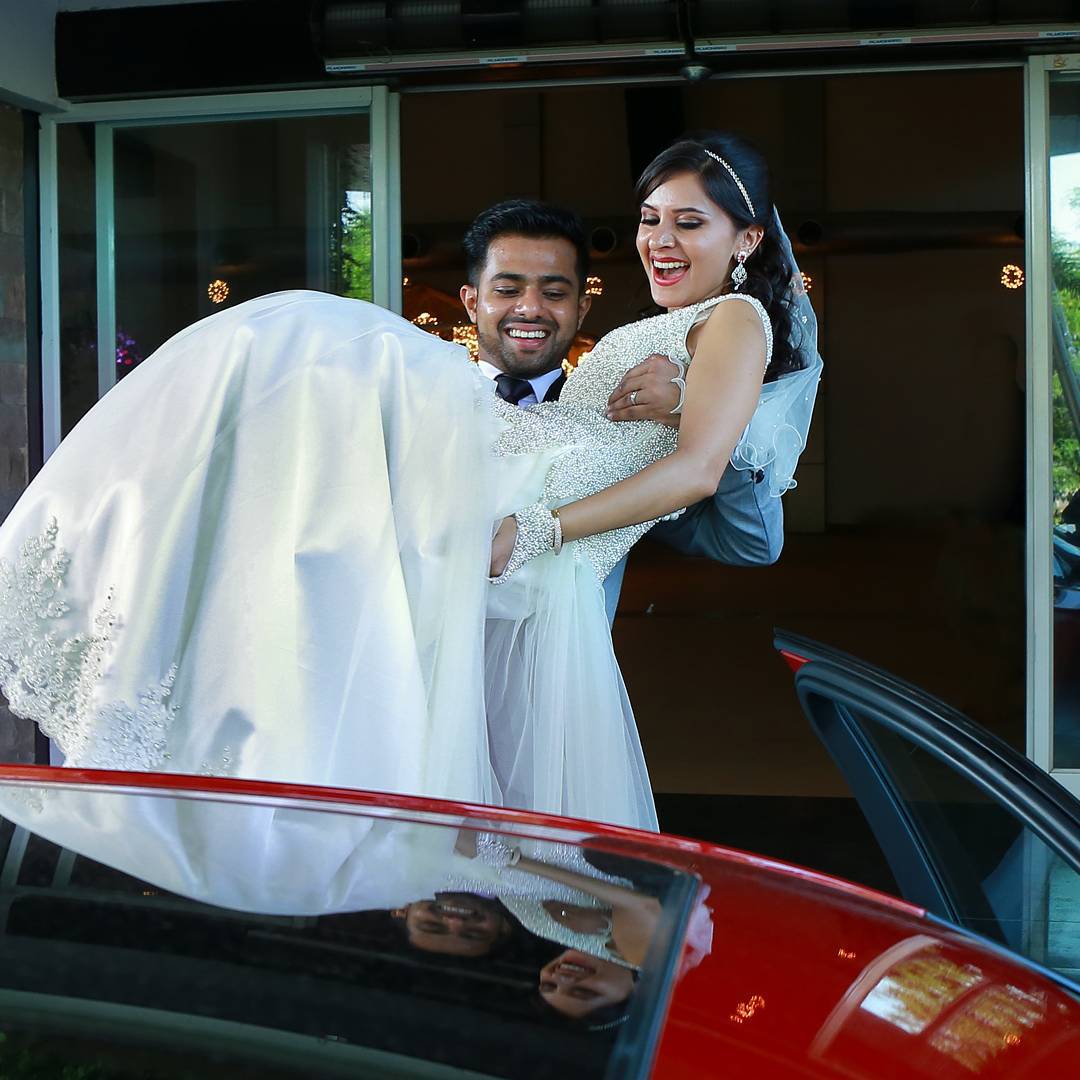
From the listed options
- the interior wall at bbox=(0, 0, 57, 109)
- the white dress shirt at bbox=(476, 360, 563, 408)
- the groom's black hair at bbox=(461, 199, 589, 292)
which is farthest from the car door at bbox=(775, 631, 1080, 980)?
the interior wall at bbox=(0, 0, 57, 109)

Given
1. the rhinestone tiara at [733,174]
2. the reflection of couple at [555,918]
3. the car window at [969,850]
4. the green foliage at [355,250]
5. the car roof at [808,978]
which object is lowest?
the car window at [969,850]

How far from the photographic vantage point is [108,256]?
516 centimetres

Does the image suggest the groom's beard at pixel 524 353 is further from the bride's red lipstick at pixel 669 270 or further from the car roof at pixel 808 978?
the car roof at pixel 808 978

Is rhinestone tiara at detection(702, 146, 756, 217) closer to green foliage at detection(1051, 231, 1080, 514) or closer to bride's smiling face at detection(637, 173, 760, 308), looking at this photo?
bride's smiling face at detection(637, 173, 760, 308)

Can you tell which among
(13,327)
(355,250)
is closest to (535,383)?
(355,250)

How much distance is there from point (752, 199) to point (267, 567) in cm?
122

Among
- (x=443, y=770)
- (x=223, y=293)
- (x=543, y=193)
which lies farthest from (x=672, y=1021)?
(x=543, y=193)

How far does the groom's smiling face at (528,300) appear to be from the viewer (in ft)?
9.19

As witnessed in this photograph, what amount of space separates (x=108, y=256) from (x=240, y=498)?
3.47m

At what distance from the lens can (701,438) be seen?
2402 mm

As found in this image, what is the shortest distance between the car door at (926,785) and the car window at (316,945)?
495 mm

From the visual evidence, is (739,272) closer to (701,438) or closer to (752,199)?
(752,199)

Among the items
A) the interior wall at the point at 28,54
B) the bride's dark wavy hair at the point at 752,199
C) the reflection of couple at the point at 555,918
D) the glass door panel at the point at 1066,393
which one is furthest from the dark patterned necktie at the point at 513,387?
the interior wall at the point at 28,54

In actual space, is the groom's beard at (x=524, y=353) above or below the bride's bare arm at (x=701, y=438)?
above
